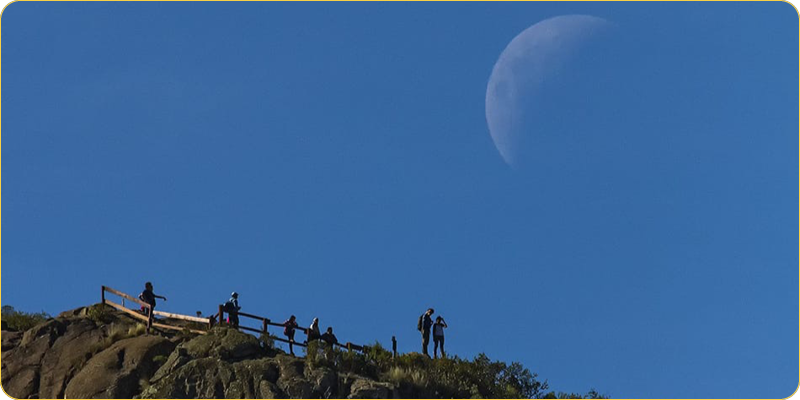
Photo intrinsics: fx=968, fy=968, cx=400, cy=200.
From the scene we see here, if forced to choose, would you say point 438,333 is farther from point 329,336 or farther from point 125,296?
point 125,296

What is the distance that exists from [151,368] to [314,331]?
16.7 ft

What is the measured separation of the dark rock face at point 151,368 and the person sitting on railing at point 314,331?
141cm

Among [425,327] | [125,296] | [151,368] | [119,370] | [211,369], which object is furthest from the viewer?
[125,296]

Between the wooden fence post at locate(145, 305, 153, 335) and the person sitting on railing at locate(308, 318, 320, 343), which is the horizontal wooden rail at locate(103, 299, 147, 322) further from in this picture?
the person sitting on railing at locate(308, 318, 320, 343)

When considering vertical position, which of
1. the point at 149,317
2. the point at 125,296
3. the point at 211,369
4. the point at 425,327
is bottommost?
the point at 211,369

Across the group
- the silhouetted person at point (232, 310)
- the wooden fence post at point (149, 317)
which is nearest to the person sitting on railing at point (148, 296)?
the wooden fence post at point (149, 317)

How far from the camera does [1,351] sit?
Result: 33062mm

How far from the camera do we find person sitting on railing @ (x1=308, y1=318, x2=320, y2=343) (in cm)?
3055

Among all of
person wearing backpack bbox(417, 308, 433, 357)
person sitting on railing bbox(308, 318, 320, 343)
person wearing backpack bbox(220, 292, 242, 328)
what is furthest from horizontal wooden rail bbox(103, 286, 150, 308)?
person wearing backpack bbox(417, 308, 433, 357)

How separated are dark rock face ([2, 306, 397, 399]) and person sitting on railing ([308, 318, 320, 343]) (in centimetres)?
141

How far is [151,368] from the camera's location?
95.5 feet

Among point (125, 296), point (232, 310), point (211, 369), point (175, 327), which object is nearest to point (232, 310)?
point (232, 310)

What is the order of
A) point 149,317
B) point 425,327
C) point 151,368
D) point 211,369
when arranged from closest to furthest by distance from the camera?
point 211,369, point 151,368, point 425,327, point 149,317

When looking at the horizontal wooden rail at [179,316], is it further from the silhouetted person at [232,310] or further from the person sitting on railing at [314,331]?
the person sitting on railing at [314,331]
